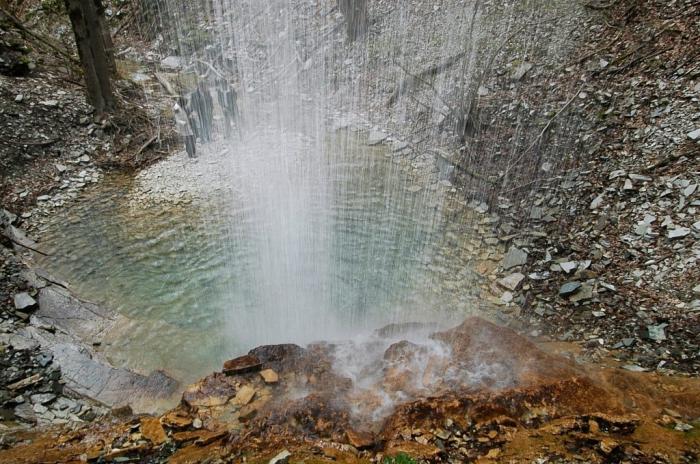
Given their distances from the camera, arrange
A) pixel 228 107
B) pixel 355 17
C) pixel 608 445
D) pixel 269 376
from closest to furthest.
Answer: pixel 608 445 → pixel 269 376 → pixel 228 107 → pixel 355 17

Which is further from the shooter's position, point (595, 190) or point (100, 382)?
point (595, 190)

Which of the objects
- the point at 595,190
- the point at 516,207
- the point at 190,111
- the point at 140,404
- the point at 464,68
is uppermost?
the point at 464,68

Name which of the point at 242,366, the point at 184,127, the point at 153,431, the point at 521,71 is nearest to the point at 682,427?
the point at 242,366

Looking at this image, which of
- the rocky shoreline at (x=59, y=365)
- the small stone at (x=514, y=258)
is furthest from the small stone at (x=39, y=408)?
the small stone at (x=514, y=258)

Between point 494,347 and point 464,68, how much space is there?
7019mm

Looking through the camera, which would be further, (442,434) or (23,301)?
(23,301)

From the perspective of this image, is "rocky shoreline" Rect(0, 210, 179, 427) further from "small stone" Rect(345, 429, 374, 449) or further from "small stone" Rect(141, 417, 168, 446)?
"small stone" Rect(345, 429, 374, 449)

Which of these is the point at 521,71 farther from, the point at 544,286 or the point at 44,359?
the point at 44,359

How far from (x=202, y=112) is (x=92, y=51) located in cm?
222

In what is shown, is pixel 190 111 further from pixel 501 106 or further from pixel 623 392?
pixel 623 392

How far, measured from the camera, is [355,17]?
463 inches

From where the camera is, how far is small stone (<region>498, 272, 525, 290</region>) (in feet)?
16.9

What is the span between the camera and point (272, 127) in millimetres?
9484

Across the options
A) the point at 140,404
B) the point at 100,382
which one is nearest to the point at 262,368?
the point at 140,404
